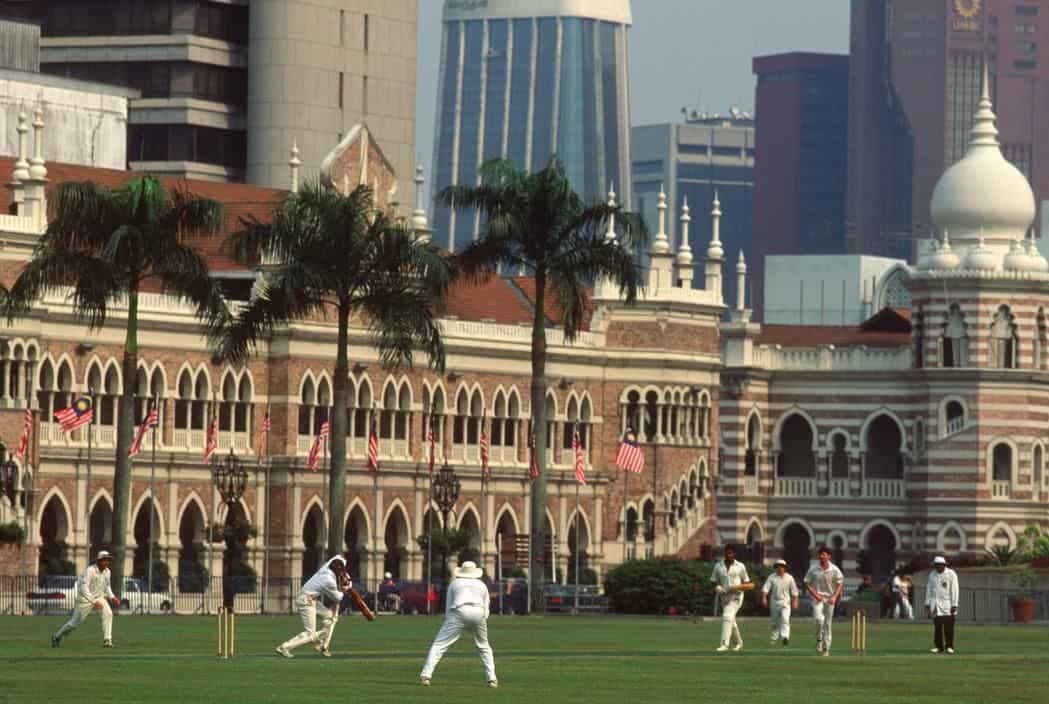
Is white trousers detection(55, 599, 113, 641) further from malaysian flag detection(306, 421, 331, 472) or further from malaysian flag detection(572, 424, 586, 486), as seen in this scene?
malaysian flag detection(572, 424, 586, 486)

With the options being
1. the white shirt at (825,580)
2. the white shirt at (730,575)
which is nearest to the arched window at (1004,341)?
the white shirt at (730,575)

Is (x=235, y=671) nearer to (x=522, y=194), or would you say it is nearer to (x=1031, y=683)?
(x=1031, y=683)

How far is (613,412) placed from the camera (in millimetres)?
132875

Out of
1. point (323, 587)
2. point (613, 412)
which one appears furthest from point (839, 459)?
point (323, 587)

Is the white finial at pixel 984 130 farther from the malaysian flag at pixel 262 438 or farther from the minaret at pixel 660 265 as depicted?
the malaysian flag at pixel 262 438

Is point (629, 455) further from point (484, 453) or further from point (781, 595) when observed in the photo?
point (781, 595)

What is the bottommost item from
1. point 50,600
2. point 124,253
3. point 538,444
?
point 50,600

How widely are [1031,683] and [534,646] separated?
1459 cm

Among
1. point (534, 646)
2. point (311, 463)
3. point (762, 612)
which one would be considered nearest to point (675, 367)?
point (311, 463)

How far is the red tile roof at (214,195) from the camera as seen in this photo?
117 meters

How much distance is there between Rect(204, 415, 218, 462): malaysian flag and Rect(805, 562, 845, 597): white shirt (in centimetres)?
4281

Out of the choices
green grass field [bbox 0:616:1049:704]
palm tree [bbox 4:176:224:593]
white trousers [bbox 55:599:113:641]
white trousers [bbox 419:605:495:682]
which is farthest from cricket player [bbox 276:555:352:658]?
palm tree [bbox 4:176:224:593]

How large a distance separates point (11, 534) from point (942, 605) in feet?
138

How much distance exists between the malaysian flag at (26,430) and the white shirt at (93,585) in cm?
3907
